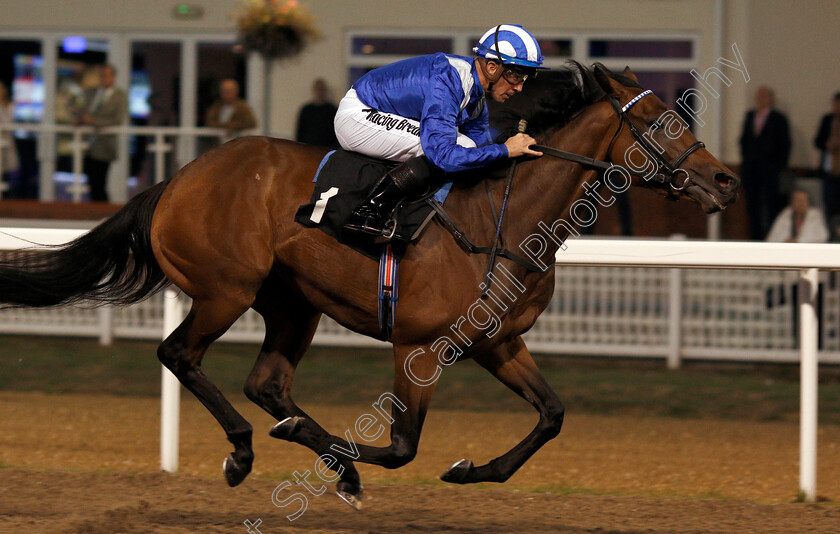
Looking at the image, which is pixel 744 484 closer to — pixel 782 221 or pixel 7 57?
pixel 782 221

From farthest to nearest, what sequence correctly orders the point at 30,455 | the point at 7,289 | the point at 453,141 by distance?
the point at 30,455 → the point at 7,289 → the point at 453,141

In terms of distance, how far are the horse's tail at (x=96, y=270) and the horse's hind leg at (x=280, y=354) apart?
1.41 ft

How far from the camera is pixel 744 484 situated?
198 inches

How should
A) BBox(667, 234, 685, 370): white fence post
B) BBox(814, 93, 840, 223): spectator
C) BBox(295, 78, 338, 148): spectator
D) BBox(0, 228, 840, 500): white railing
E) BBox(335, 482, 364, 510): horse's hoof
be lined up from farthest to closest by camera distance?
BBox(295, 78, 338, 148): spectator, BBox(814, 93, 840, 223): spectator, BBox(667, 234, 685, 370): white fence post, BBox(0, 228, 840, 500): white railing, BBox(335, 482, 364, 510): horse's hoof

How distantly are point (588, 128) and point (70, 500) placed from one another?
7.63 feet

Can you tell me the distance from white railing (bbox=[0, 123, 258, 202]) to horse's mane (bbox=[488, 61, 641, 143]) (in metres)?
6.21

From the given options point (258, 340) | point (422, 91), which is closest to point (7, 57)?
point (258, 340)

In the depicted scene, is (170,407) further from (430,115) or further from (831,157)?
(831,157)

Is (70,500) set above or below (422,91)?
below

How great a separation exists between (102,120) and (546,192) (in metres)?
7.01

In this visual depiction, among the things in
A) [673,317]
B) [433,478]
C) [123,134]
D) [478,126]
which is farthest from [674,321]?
[123,134]

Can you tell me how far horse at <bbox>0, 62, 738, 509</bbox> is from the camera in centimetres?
367

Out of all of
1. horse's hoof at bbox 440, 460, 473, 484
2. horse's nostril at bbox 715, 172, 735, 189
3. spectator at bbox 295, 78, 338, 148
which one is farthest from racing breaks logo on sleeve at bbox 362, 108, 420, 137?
spectator at bbox 295, 78, 338, 148

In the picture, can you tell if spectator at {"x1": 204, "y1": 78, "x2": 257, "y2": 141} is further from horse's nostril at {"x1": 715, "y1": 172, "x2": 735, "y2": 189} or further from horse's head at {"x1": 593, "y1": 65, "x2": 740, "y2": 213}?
horse's nostril at {"x1": 715, "y1": 172, "x2": 735, "y2": 189}
